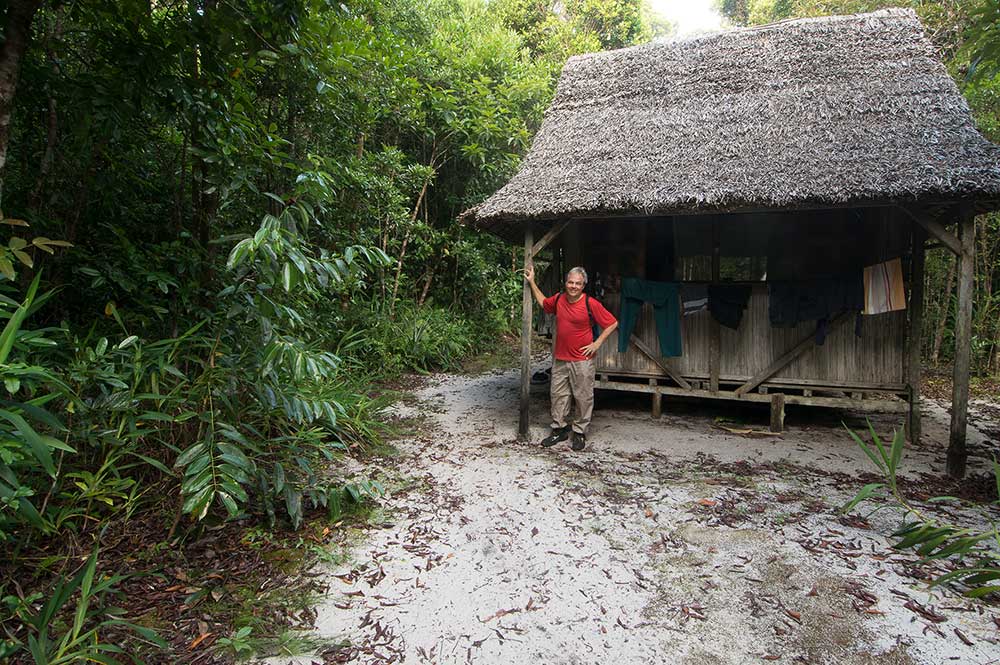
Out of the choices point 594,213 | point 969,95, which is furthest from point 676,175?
point 969,95

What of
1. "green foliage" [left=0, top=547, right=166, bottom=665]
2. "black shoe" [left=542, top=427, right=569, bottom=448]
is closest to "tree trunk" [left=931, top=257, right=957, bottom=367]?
"black shoe" [left=542, top=427, right=569, bottom=448]

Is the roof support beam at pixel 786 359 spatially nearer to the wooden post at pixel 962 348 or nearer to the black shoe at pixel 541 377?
the wooden post at pixel 962 348

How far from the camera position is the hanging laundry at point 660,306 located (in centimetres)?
605

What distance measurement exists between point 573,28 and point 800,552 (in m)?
15.9

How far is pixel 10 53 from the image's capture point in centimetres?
212

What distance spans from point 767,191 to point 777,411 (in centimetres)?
258

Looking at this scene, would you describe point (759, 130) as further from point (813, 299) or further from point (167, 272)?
point (167, 272)

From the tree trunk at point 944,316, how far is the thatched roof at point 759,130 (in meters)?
4.76

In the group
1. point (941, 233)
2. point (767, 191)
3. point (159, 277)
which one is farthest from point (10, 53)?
point (941, 233)

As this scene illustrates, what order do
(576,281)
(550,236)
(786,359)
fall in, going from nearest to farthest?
(576,281)
(550,236)
(786,359)

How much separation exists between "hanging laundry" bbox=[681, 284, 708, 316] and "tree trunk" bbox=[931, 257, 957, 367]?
18.8 ft

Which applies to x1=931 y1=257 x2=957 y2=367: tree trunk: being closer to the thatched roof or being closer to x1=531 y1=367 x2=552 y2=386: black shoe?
the thatched roof

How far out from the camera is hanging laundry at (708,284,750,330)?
5785 mm

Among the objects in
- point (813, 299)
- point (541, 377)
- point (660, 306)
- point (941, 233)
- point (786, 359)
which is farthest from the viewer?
point (541, 377)
